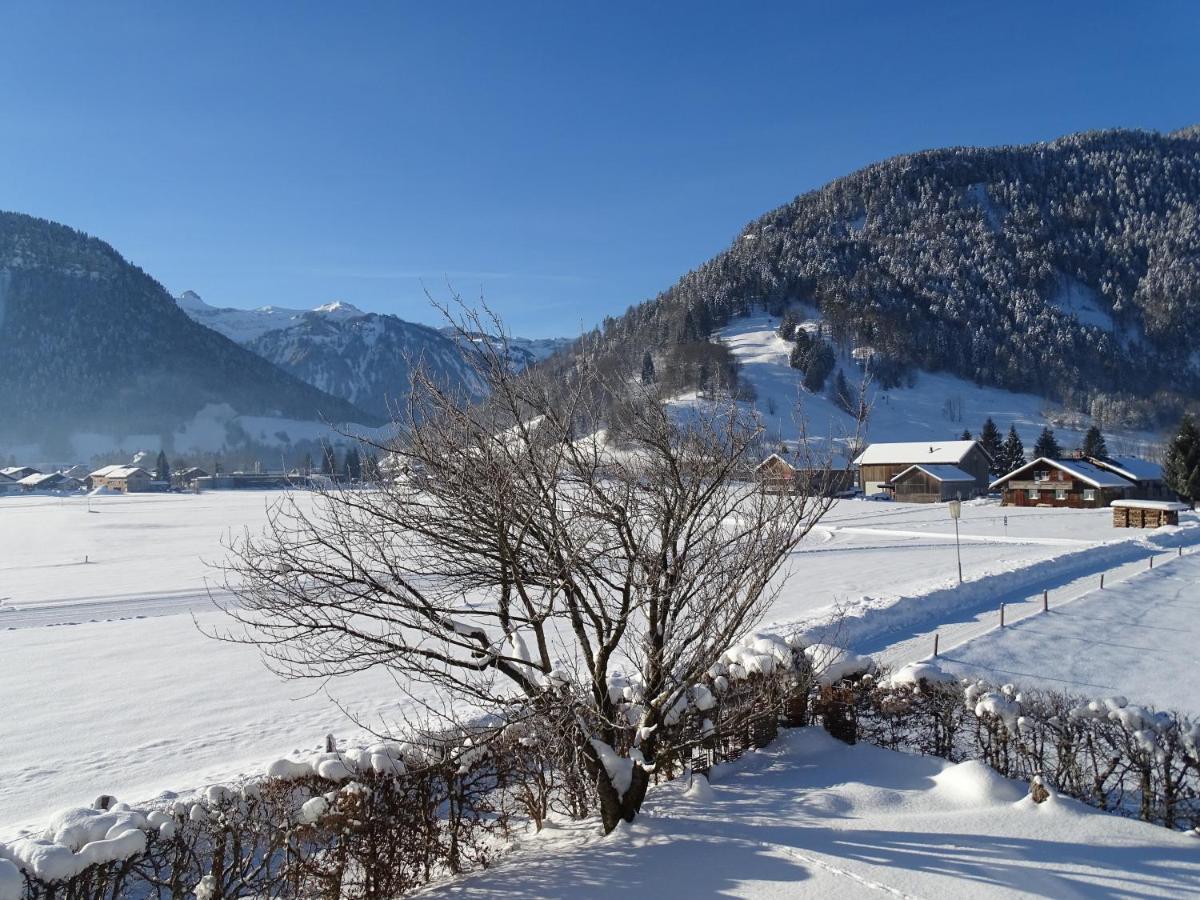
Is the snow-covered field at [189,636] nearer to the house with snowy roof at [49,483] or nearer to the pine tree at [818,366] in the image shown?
the pine tree at [818,366]

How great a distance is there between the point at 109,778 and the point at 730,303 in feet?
585

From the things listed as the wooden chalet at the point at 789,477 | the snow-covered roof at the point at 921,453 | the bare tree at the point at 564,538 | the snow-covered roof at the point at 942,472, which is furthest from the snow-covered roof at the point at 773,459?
the snow-covered roof at the point at 942,472

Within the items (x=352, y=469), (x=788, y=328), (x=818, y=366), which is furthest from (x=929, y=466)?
(x=788, y=328)

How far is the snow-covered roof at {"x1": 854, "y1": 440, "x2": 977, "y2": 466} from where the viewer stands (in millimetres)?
76750

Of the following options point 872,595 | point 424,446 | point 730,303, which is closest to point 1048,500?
point 872,595

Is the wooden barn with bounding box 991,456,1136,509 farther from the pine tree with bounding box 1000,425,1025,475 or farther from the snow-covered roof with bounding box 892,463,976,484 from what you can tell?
the pine tree with bounding box 1000,425,1025,475

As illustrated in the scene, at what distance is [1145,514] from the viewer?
149 feet

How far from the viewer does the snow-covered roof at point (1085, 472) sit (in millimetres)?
61656

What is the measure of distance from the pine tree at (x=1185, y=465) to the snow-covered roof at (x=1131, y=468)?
101 inches

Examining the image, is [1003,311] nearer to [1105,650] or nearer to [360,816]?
[1105,650]

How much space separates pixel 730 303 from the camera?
589ft

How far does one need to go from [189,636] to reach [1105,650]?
22.4 m

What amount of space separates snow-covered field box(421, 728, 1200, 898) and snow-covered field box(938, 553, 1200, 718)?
5899mm

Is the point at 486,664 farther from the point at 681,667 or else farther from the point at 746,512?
the point at 746,512
